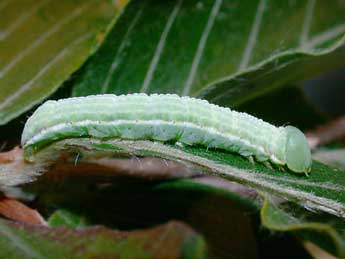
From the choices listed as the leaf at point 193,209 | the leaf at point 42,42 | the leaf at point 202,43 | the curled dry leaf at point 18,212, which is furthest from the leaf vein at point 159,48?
the curled dry leaf at point 18,212

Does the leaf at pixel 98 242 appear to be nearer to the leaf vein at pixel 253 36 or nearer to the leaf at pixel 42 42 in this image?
the leaf at pixel 42 42

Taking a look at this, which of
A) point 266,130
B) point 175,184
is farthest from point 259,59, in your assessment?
point 175,184

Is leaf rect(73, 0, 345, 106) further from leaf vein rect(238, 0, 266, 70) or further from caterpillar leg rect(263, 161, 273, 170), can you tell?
caterpillar leg rect(263, 161, 273, 170)

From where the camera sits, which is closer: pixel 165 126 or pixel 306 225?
pixel 306 225

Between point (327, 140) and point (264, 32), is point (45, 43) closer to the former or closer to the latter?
point (264, 32)

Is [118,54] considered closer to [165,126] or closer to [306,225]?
[165,126]

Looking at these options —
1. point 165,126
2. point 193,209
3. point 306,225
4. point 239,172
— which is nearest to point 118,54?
point 165,126
